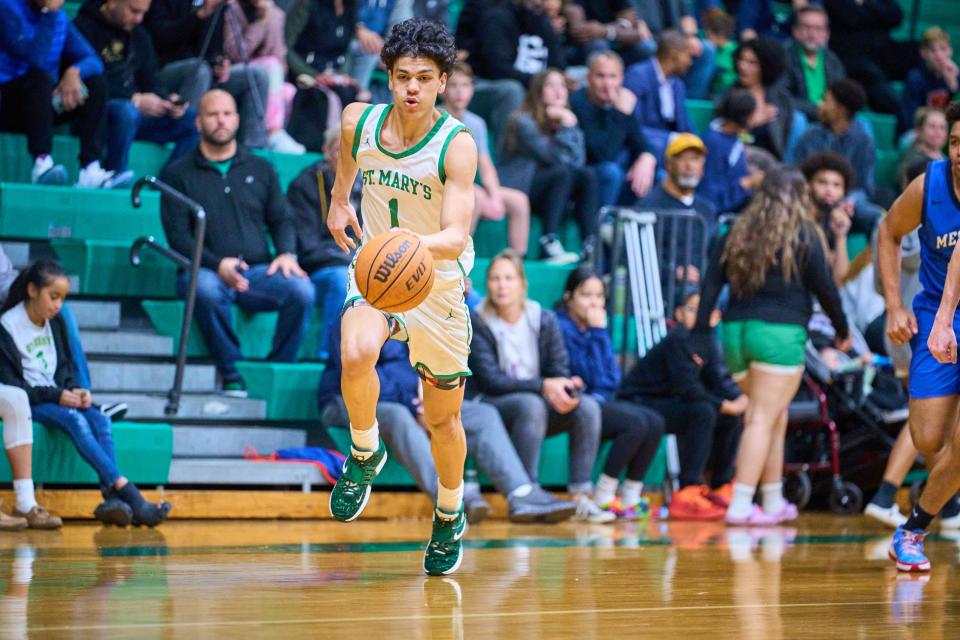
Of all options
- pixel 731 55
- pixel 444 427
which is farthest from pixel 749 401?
pixel 731 55

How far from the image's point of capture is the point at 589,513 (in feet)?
27.8

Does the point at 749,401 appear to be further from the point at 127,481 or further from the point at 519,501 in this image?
the point at 127,481

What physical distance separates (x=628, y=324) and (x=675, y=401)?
854 mm

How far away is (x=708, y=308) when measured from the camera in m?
8.48

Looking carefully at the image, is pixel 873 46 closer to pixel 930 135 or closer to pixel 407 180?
pixel 930 135

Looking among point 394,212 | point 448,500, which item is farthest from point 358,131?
point 448,500

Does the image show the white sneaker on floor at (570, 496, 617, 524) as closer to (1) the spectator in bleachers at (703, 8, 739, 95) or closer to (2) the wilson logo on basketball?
(2) the wilson logo on basketball

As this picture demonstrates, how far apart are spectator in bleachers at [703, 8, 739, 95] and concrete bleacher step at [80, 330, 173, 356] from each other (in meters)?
6.18

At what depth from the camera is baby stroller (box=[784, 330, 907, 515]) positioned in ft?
30.3

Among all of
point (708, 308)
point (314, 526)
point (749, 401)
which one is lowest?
point (314, 526)

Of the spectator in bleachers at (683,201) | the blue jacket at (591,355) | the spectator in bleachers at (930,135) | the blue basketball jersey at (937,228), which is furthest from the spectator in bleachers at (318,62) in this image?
the blue basketball jersey at (937,228)

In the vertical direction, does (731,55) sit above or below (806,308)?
above

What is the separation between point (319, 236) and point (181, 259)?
3.37 ft

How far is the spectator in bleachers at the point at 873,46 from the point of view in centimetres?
1362
